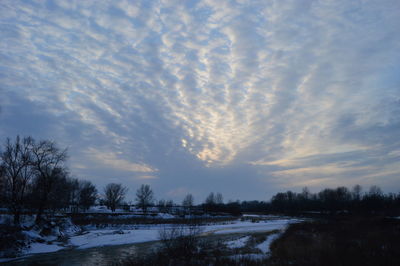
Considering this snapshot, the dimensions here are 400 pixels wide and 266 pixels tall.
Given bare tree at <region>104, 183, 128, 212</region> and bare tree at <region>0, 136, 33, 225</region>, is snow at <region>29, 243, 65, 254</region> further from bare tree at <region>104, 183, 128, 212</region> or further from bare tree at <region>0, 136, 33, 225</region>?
bare tree at <region>104, 183, 128, 212</region>

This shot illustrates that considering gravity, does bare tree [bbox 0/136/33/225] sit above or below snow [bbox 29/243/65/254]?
above

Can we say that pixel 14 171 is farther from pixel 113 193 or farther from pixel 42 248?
pixel 113 193

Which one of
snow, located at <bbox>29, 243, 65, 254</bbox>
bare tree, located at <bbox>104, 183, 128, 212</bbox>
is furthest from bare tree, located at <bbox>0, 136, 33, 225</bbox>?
bare tree, located at <bbox>104, 183, 128, 212</bbox>

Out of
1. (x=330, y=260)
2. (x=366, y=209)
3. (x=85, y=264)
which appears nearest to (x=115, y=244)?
(x=85, y=264)

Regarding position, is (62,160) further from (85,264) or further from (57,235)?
(85,264)

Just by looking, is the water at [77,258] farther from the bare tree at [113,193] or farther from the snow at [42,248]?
the bare tree at [113,193]

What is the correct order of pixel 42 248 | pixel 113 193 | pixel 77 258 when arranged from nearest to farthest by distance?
1. pixel 77 258
2. pixel 42 248
3. pixel 113 193

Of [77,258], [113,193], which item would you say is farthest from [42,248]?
[113,193]

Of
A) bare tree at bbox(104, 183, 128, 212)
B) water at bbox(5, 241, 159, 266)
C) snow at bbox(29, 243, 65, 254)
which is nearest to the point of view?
water at bbox(5, 241, 159, 266)

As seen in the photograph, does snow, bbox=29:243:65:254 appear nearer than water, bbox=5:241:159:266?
No

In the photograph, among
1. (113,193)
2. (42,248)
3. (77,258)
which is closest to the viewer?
(77,258)

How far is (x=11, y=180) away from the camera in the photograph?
4566 cm

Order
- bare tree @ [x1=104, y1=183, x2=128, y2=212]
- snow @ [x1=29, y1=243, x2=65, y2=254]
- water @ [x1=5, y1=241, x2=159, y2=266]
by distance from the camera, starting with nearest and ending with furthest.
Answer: water @ [x1=5, y1=241, x2=159, y2=266], snow @ [x1=29, y1=243, x2=65, y2=254], bare tree @ [x1=104, y1=183, x2=128, y2=212]

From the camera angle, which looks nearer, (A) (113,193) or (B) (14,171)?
(B) (14,171)
